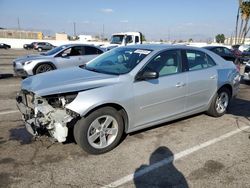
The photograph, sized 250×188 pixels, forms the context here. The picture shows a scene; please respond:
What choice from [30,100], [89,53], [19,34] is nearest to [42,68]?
[89,53]

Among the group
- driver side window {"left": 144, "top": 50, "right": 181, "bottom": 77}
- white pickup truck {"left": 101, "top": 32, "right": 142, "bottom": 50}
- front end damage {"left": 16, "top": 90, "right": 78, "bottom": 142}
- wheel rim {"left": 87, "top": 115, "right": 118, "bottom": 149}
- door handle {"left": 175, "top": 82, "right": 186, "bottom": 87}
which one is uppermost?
white pickup truck {"left": 101, "top": 32, "right": 142, "bottom": 50}

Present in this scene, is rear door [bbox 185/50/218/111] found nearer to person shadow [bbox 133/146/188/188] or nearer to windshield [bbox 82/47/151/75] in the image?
windshield [bbox 82/47/151/75]

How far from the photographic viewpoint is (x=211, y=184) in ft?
11.4

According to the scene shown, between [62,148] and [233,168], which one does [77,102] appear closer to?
[62,148]

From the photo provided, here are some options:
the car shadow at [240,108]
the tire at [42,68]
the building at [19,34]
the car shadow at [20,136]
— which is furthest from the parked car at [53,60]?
the building at [19,34]

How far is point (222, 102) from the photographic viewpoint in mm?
6285

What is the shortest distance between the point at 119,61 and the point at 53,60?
21.9 ft

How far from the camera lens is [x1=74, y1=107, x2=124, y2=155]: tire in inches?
158

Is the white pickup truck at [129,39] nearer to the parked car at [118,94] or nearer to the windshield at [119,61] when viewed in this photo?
the parked car at [118,94]

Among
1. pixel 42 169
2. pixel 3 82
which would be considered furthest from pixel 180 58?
pixel 3 82

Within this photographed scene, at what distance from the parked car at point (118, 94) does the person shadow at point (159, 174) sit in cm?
71

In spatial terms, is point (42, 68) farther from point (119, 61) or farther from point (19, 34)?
point (19, 34)

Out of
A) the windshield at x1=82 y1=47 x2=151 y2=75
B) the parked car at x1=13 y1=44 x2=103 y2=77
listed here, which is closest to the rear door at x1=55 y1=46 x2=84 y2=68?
the parked car at x1=13 y1=44 x2=103 y2=77

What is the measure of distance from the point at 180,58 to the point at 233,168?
7.34 feet
